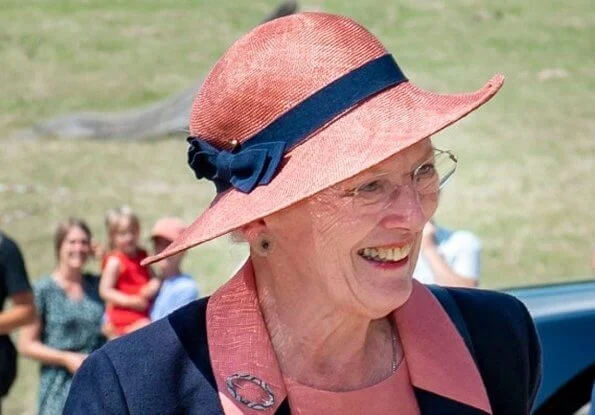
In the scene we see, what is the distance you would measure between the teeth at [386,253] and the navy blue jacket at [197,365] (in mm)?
273

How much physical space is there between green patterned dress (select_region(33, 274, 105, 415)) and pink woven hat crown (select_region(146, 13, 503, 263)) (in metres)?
4.68

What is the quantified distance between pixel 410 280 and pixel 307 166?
0.24m

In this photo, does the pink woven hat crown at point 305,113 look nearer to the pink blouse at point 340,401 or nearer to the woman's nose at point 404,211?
the woman's nose at point 404,211

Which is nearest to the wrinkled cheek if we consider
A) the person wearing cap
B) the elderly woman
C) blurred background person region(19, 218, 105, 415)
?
the elderly woman

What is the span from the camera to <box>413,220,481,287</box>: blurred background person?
5.87 metres

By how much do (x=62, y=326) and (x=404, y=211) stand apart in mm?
4857

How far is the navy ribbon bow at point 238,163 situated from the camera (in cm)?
213

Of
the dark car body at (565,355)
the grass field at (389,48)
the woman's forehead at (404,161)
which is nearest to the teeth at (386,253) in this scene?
the woman's forehead at (404,161)

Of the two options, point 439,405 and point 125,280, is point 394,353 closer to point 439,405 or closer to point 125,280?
point 439,405

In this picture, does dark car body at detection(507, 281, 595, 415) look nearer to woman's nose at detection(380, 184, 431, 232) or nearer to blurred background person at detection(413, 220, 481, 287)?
blurred background person at detection(413, 220, 481, 287)

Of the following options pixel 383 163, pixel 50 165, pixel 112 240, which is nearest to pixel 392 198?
pixel 383 163

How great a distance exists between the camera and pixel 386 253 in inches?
83.4

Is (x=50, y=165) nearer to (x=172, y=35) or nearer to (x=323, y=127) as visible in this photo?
(x=172, y=35)

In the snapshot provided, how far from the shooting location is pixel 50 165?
1464 centimetres
